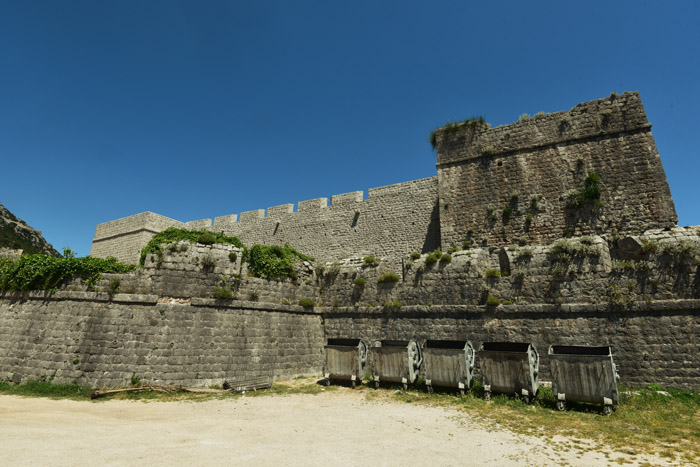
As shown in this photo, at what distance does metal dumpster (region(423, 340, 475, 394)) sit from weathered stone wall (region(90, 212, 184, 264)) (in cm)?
2403

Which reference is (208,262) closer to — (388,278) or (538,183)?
(388,278)

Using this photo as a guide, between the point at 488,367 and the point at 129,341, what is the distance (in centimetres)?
989

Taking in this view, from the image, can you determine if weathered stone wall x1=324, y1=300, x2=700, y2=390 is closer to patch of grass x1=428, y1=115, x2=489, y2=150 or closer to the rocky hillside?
patch of grass x1=428, y1=115, x2=489, y2=150

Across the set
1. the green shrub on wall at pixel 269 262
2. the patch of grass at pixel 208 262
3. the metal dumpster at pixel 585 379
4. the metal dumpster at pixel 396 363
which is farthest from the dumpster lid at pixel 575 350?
the patch of grass at pixel 208 262

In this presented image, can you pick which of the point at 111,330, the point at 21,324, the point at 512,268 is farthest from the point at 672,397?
the point at 21,324

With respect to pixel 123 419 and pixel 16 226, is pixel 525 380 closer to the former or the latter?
pixel 123 419

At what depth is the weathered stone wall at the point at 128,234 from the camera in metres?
26.4

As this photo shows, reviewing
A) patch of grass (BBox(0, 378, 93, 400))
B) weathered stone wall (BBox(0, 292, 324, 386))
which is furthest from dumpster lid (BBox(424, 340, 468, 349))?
patch of grass (BBox(0, 378, 93, 400))

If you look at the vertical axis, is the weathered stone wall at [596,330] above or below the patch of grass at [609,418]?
above

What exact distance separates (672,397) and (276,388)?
9.81 metres

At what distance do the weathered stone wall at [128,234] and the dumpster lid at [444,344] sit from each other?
77.4ft

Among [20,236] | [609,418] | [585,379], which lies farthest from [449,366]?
[20,236]

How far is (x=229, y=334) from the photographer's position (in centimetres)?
1098

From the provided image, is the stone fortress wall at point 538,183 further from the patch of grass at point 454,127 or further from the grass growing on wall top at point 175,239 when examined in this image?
the grass growing on wall top at point 175,239
